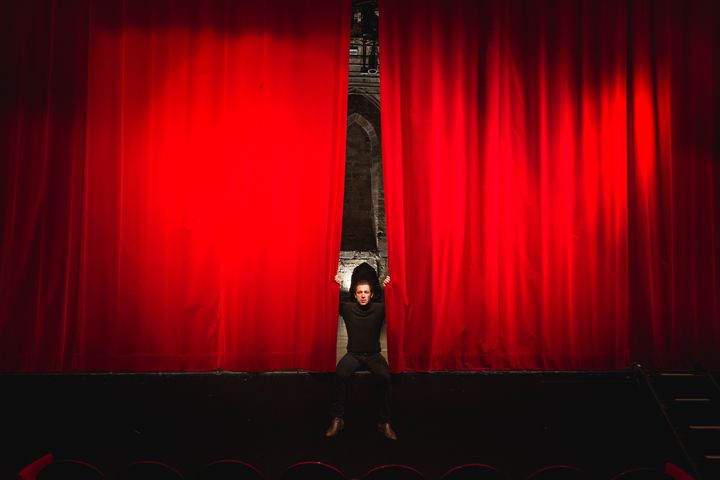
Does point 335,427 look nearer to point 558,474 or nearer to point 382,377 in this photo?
point 382,377

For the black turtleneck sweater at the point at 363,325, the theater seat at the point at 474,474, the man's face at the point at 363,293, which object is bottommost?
the theater seat at the point at 474,474

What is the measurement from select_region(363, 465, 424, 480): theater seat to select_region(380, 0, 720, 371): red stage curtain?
5.54 feet

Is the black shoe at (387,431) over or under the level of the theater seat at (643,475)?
under

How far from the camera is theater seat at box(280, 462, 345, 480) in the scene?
2461 millimetres

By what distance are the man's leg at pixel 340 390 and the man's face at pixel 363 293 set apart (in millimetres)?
478

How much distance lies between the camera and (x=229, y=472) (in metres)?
2.49

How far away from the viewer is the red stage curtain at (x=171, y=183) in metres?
4.01

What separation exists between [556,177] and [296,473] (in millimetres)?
3187

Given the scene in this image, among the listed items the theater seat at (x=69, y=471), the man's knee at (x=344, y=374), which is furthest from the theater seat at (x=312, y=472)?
the man's knee at (x=344, y=374)

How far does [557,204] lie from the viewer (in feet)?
14.0

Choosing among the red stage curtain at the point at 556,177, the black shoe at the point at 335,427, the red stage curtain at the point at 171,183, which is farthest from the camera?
the red stage curtain at the point at 556,177

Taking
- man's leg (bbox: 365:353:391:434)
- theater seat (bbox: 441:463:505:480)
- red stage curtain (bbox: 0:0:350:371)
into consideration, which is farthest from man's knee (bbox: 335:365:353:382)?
theater seat (bbox: 441:463:505:480)

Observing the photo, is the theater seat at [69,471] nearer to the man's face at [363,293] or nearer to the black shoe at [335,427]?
the black shoe at [335,427]

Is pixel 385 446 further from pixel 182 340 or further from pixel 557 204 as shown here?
pixel 557 204
